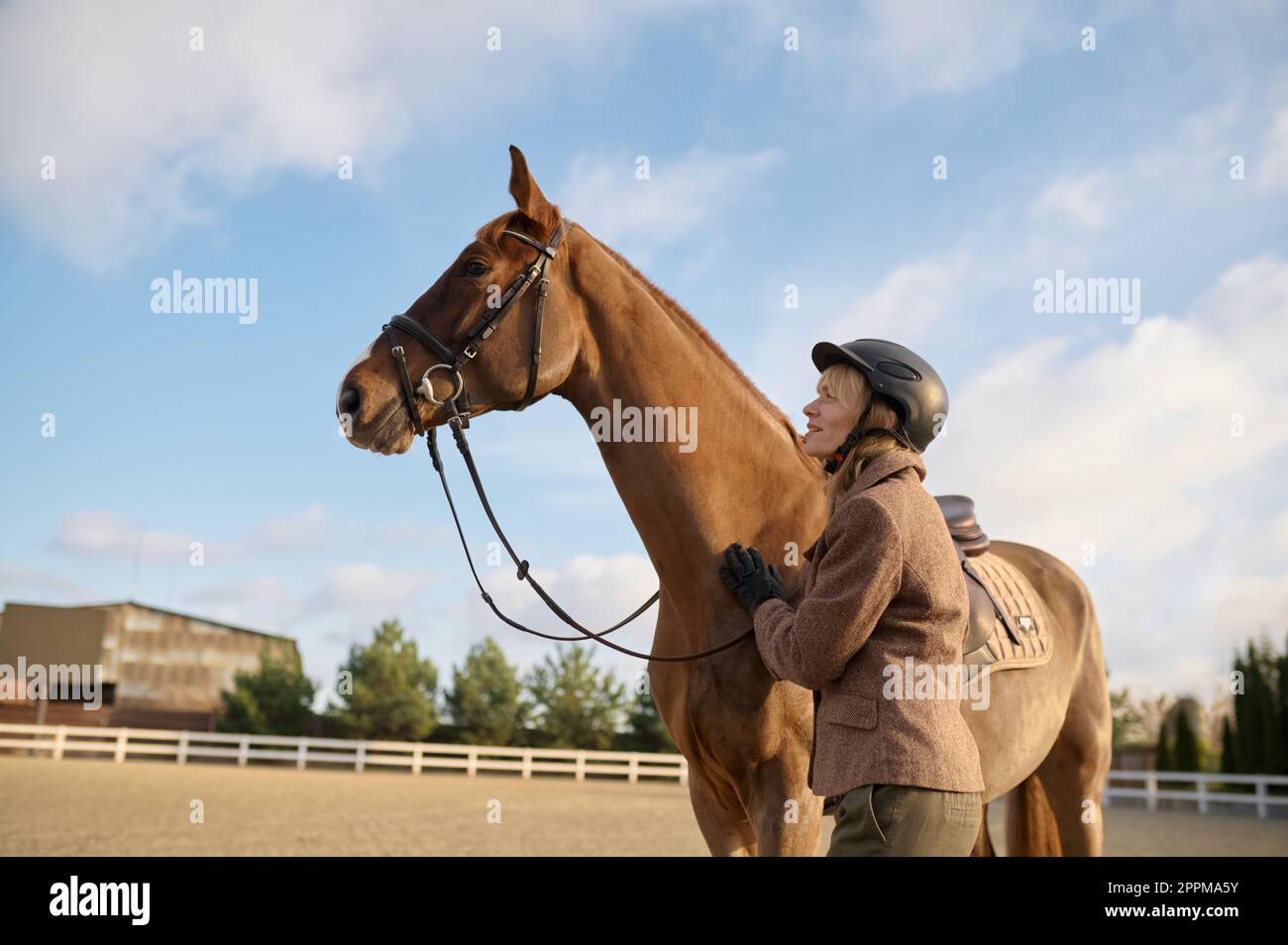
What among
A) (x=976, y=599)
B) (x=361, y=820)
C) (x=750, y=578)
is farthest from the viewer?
(x=361, y=820)

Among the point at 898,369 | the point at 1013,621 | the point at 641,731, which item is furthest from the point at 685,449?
the point at 641,731

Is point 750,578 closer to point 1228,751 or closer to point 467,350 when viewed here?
point 467,350

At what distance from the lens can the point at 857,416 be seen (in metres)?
2.44

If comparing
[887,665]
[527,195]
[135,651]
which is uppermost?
[527,195]

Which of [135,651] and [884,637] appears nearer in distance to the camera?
[884,637]

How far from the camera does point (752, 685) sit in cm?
283

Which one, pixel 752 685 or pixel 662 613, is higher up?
pixel 662 613

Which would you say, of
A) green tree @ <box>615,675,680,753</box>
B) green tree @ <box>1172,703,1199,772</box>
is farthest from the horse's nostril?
green tree @ <box>615,675,680,753</box>

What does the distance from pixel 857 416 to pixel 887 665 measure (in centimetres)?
67
